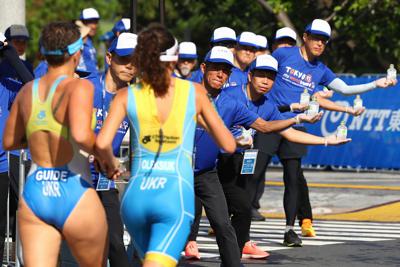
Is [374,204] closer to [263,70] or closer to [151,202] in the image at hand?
[263,70]

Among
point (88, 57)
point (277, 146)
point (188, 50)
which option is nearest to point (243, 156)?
point (277, 146)

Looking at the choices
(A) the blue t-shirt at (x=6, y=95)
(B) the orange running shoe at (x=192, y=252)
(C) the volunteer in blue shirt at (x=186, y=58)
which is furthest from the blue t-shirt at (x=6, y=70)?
(C) the volunteer in blue shirt at (x=186, y=58)

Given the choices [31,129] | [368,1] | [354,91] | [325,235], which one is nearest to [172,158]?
[31,129]

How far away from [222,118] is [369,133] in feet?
44.2

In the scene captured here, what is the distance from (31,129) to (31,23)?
48.5 m

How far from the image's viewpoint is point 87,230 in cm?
743

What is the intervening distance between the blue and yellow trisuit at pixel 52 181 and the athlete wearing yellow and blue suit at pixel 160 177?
0.97 feet

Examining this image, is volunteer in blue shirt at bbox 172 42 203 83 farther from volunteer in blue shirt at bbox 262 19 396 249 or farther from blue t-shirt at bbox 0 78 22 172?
blue t-shirt at bbox 0 78 22 172

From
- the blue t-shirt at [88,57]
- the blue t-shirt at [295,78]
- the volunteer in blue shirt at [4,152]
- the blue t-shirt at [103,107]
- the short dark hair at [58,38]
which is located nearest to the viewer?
the short dark hair at [58,38]

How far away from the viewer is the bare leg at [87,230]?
7.41 meters

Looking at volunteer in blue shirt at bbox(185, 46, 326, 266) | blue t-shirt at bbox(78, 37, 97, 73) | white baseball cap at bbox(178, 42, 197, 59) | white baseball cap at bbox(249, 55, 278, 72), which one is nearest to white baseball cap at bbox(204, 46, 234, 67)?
volunteer in blue shirt at bbox(185, 46, 326, 266)

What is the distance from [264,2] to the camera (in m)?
30.1

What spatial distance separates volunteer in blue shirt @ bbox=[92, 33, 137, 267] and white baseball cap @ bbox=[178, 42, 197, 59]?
5078 mm

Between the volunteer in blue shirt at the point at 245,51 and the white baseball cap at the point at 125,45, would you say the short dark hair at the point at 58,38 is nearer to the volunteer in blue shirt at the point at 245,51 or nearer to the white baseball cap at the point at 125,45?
the white baseball cap at the point at 125,45
